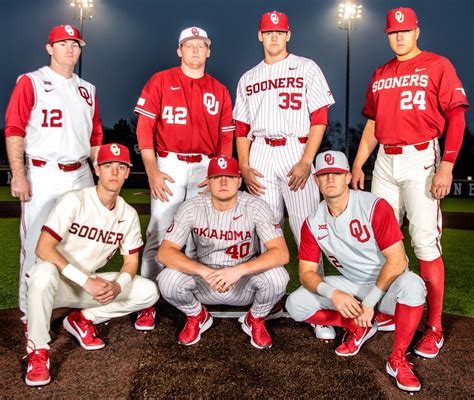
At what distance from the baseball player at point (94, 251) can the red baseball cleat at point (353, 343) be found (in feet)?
4.41

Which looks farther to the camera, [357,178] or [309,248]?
[357,178]

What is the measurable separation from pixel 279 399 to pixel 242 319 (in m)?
1.18

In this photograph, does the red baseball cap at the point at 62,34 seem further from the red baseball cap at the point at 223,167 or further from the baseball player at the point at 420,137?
the baseball player at the point at 420,137

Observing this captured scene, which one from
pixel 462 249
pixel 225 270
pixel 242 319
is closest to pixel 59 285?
pixel 225 270

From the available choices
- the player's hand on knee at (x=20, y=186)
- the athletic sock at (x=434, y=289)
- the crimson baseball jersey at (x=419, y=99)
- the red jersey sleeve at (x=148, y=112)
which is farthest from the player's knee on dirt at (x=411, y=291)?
the player's hand on knee at (x=20, y=186)

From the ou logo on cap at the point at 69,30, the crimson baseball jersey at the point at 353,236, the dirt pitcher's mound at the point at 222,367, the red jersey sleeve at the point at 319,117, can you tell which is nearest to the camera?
the dirt pitcher's mound at the point at 222,367

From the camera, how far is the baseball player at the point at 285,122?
152 inches

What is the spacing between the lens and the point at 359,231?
10.6 feet

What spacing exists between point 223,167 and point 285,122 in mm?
755

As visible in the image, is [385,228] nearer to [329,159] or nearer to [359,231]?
[359,231]

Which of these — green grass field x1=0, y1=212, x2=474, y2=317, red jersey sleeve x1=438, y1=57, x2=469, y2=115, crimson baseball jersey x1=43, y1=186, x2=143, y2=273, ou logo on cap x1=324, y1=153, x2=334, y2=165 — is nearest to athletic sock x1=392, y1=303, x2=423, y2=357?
ou logo on cap x1=324, y1=153, x2=334, y2=165

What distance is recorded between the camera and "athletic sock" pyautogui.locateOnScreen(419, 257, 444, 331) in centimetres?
338

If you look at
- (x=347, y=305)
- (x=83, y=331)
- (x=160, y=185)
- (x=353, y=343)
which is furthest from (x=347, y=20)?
(x=83, y=331)

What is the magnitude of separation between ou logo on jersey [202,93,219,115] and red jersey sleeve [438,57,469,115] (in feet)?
5.68
